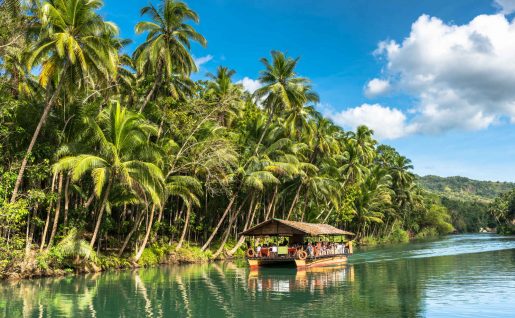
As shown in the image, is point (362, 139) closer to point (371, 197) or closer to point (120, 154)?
point (371, 197)

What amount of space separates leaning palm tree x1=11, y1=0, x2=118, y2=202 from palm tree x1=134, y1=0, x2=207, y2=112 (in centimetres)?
647

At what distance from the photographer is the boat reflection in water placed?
2127 cm

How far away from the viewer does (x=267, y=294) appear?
19.4 meters

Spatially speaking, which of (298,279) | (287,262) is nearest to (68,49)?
(298,279)

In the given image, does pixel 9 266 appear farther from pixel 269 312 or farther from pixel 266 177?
pixel 266 177

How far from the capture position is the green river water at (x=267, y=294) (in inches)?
612

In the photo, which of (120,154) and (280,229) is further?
(280,229)

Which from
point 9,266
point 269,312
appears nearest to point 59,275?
point 9,266

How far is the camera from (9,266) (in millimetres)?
22750

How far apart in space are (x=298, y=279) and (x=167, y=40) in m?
17.7

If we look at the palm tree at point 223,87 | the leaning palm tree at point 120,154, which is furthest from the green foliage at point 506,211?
the leaning palm tree at point 120,154

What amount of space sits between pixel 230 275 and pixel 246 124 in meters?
20.5

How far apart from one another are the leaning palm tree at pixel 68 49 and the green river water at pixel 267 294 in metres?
6.06

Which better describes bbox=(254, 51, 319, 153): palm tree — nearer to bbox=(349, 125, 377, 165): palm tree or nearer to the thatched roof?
the thatched roof
